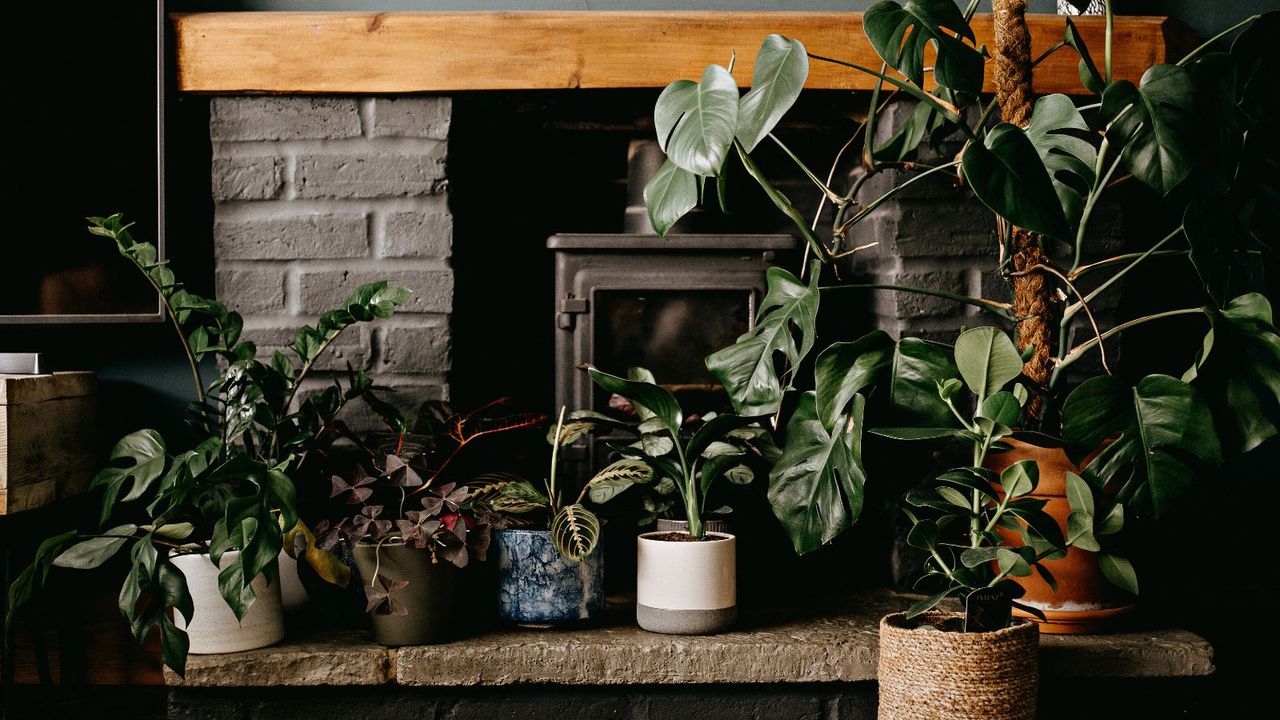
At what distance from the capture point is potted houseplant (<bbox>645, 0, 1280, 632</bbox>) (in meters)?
1.13

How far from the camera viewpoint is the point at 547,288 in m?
2.03

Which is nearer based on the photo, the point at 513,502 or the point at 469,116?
the point at 513,502

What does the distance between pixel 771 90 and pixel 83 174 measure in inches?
54.4

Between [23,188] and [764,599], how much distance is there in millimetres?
1607

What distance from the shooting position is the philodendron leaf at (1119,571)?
1.28 meters

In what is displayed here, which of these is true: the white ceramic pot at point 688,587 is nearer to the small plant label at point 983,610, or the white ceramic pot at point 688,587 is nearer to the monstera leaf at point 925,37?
the small plant label at point 983,610

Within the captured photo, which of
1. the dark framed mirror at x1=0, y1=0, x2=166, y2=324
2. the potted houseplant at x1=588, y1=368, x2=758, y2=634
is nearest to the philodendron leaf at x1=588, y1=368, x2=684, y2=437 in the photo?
the potted houseplant at x1=588, y1=368, x2=758, y2=634

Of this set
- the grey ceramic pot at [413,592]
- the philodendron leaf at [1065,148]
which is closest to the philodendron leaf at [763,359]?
the philodendron leaf at [1065,148]

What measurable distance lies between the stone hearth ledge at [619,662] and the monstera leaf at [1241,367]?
348 millimetres

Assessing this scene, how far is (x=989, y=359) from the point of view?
120 cm

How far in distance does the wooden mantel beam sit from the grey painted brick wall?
1.9 inches

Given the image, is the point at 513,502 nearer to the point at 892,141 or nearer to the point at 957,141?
the point at 892,141

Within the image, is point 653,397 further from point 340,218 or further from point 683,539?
point 340,218

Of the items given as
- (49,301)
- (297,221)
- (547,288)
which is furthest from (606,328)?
(49,301)
